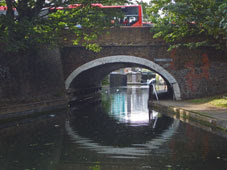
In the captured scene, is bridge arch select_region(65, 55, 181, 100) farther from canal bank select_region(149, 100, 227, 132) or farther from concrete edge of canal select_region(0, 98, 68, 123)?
canal bank select_region(149, 100, 227, 132)

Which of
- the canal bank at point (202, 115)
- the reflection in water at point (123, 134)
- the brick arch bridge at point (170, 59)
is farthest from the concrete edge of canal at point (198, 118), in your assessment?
the brick arch bridge at point (170, 59)

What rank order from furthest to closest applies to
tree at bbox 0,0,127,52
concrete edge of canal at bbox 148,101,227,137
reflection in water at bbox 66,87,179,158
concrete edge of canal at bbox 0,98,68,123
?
1. concrete edge of canal at bbox 0,98,68,123
2. tree at bbox 0,0,127,52
3. concrete edge of canal at bbox 148,101,227,137
4. reflection in water at bbox 66,87,179,158

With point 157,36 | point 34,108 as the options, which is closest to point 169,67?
point 157,36

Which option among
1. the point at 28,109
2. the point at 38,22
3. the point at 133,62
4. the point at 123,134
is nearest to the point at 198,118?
the point at 123,134

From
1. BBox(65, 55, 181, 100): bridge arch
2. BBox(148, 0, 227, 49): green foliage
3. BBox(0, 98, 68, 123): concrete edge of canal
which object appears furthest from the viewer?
BBox(65, 55, 181, 100): bridge arch

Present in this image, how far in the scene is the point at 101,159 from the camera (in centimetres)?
724

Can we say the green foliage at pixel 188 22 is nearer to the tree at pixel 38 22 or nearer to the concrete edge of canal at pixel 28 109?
the tree at pixel 38 22

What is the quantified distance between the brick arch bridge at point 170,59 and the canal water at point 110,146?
6.84 m

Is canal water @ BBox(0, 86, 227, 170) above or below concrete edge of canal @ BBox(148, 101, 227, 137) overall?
below

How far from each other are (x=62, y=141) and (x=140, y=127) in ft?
11.0

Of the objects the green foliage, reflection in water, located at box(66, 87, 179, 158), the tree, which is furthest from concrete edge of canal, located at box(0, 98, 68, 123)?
the green foliage

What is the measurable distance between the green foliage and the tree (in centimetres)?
294

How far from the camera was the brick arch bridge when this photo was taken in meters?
19.1

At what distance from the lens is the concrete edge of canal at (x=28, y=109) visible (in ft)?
45.3
